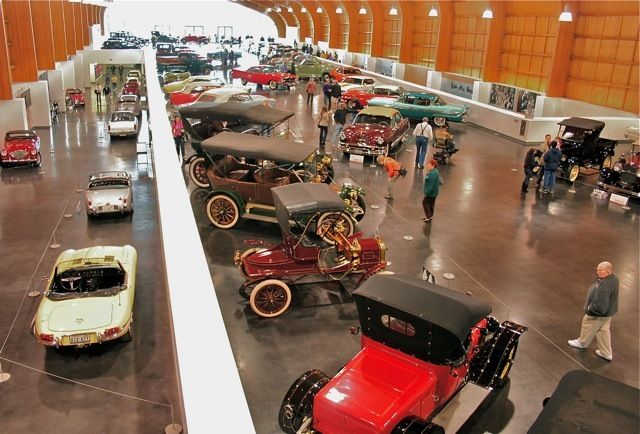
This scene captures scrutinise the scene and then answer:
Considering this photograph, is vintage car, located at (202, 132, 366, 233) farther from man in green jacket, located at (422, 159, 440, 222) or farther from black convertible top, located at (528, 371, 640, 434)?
black convertible top, located at (528, 371, 640, 434)

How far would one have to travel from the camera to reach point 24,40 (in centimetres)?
2247

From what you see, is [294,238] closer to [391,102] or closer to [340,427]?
[340,427]

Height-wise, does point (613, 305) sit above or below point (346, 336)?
above

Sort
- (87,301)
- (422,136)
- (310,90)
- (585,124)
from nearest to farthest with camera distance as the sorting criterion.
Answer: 1. (87,301)
2. (422,136)
3. (585,124)
4. (310,90)

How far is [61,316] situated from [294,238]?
3.79 meters

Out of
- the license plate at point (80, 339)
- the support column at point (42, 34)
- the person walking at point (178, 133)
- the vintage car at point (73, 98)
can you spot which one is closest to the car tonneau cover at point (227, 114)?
the person walking at point (178, 133)

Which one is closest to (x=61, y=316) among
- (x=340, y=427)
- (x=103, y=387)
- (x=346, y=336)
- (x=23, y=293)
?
(x=103, y=387)

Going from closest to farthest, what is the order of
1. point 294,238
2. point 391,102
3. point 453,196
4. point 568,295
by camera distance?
point 294,238 → point 568,295 → point 453,196 → point 391,102

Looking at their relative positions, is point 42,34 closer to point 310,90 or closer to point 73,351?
point 310,90

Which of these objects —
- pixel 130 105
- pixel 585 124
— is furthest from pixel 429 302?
pixel 130 105

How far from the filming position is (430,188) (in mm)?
11891

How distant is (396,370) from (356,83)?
2620 centimetres

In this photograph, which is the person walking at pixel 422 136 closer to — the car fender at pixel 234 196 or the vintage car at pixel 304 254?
the car fender at pixel 234 196

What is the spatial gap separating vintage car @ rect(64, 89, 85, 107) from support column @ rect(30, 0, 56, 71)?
423cm
